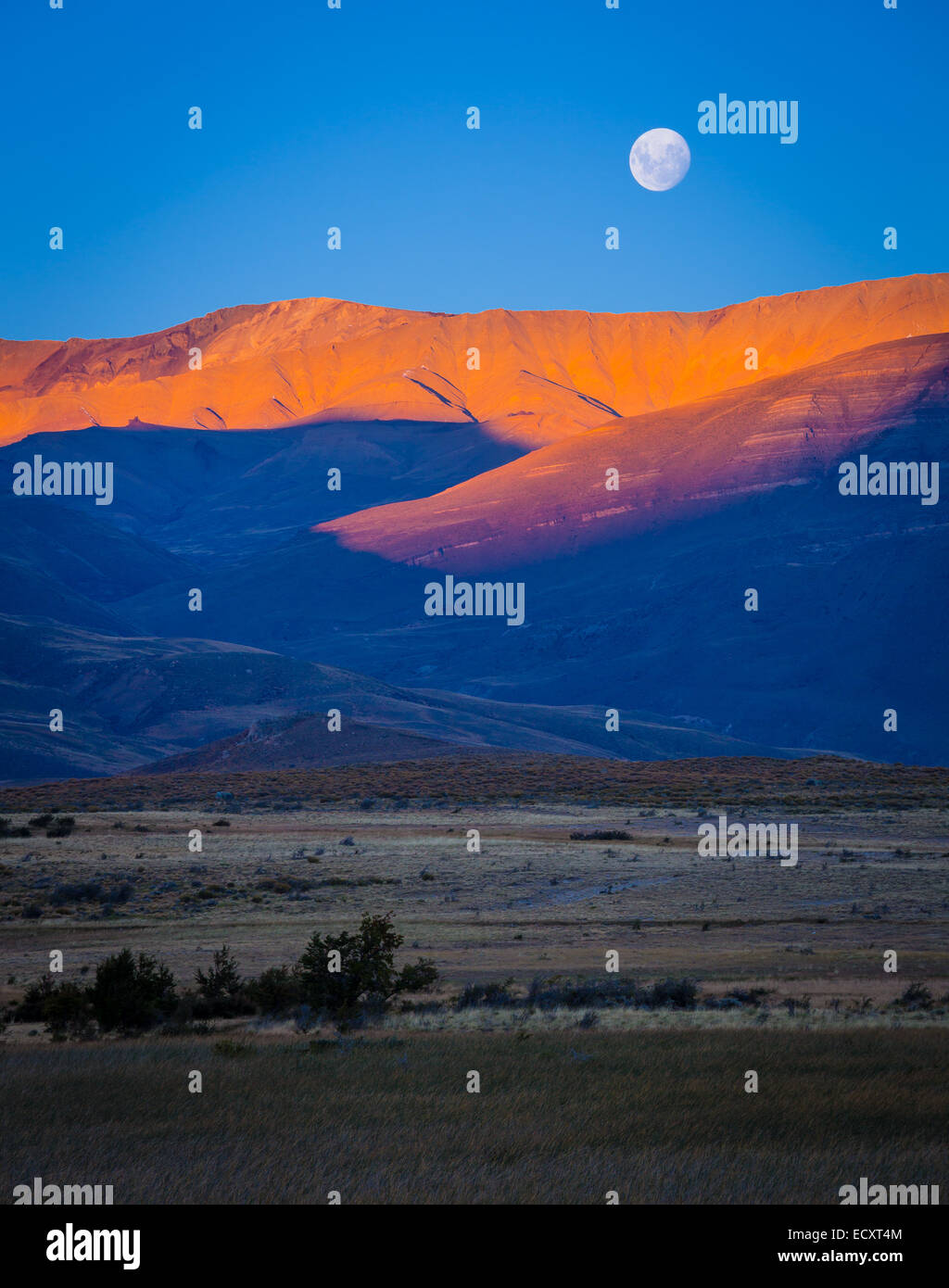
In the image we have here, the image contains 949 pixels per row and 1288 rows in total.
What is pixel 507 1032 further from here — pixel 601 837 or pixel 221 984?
pixel 601 837

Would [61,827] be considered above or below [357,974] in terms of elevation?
above

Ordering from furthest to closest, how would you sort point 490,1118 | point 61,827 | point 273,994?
point 61,827 → point 273,994 → point 490,1118

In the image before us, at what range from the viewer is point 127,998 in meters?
17.6

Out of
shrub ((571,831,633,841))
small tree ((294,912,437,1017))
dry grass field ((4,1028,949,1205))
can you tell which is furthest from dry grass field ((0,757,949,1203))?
small tree ((294,912,437,1017))

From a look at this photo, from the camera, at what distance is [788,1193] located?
9.18 meters

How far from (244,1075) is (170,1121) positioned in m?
1.78

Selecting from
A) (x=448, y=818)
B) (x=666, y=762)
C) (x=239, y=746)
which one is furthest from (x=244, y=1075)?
(x=239, y=746)

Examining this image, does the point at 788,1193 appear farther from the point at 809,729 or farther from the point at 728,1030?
the point at 809,729

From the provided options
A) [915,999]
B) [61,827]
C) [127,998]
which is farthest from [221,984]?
[61,827]

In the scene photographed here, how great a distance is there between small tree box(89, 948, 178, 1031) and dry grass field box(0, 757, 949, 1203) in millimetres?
917

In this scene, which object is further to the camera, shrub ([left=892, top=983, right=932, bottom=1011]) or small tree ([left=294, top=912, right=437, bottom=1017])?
small tree ([left=294, top=912, right=437, bottom=1017])

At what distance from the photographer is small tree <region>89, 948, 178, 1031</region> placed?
1739cm

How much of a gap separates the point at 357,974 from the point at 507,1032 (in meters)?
4.77

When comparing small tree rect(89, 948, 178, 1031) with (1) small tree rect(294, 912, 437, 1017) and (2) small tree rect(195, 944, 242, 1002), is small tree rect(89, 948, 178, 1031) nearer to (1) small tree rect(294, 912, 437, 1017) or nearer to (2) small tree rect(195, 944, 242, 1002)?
(2) small tree rect(195, 944, 242, 1002)
